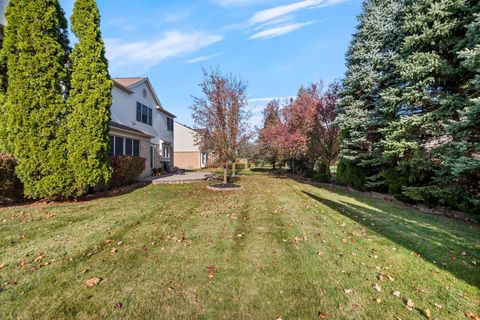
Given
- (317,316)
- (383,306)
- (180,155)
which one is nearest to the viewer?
(317,316)

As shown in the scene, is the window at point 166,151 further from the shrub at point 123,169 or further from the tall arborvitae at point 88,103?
the tall arborvitae at point 88,103

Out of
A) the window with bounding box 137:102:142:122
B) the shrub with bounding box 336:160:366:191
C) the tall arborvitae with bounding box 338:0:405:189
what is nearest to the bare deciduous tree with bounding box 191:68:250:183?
the tall arborvitae with bounding box 338:0:405:189

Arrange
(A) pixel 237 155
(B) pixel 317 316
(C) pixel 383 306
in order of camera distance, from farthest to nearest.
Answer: (A) pixel 237 155 < (C) pixel 383 306 < (B) pixel 317 316

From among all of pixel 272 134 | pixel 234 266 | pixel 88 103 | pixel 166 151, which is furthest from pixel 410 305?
pixel 166 151

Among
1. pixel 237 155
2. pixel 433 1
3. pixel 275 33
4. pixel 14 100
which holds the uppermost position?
pixel 275 33

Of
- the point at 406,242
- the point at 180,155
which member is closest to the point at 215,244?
the point at 406,242

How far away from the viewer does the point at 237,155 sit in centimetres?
1314

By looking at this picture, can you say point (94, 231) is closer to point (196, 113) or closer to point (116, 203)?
point (116, 203)

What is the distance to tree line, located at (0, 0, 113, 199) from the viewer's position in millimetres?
7668

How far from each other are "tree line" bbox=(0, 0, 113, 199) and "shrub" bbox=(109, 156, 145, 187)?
2.51 metres

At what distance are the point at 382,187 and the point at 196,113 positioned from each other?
1063 cm

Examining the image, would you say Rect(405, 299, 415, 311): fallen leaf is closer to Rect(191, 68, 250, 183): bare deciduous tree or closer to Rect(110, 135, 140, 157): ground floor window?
Rect(191, 68, 250, 183): bare deciduous tree

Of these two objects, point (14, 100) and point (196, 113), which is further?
point (196, 113)

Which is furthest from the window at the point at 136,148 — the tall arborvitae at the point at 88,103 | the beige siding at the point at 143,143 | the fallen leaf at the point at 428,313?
the fallen leaf at the point at 428,313
